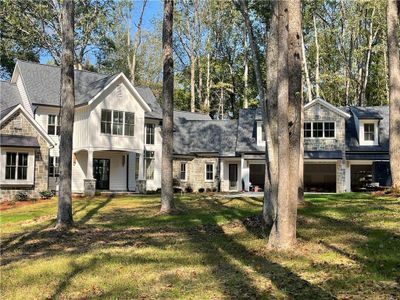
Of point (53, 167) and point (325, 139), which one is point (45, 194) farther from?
point (325, 139)

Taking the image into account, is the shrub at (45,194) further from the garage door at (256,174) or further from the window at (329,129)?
the window at (329,129)

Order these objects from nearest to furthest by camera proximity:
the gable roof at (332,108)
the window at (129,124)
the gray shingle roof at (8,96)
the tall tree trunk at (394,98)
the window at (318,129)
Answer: the tall tree trunk at (394,98)
the gray shingle roof at (8,96)
the window at (129,124)
the gable roof at (332,108)
the window at (318,129)

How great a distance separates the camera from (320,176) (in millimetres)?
37656

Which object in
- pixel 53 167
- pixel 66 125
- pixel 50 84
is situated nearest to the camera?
pixel 66 125

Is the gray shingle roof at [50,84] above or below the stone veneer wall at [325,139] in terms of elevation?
above

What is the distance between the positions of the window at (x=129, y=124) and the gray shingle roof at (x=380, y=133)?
15.1 meters

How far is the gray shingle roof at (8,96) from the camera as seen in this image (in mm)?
29359

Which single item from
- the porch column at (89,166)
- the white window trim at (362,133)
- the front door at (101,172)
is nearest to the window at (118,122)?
the porch column at (89,166)

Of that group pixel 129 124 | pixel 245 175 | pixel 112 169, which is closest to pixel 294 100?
pixel 129 124

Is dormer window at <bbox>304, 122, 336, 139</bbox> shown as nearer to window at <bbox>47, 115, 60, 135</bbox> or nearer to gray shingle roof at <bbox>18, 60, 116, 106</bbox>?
gray shingle roof at <bbox>18, 60, 116, 106</bbox>

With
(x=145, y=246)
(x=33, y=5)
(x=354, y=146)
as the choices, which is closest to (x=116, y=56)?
(x=33, y=5)

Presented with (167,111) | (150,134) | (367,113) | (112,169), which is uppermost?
(367,113)

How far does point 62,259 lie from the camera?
32.7 feet

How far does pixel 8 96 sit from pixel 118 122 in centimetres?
770
